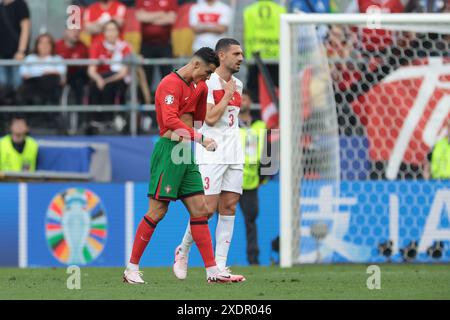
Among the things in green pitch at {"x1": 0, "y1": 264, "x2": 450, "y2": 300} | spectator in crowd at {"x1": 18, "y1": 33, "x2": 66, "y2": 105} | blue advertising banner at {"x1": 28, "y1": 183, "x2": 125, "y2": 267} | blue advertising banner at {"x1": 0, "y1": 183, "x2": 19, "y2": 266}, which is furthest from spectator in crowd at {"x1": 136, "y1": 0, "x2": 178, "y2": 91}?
green pitch at {"x1": 0, "y1": 264, "x2": 450, "y2": 300}

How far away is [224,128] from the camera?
36.7 feet

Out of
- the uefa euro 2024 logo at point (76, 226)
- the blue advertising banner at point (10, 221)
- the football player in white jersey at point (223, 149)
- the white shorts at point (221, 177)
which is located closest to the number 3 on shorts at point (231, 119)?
the football player in white jersey at point (223, 149)

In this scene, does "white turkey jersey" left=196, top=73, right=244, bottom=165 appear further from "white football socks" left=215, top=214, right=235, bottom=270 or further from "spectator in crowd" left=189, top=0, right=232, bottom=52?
"spectator in crowd" left=189, top=0, right=232, bottom=52

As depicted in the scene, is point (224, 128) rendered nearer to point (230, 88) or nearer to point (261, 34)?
point (230, 88)

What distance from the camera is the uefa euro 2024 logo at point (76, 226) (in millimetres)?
15742

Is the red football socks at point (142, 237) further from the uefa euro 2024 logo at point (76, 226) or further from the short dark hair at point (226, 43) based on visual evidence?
the uefa euro 2024 logo at point (76, 226)

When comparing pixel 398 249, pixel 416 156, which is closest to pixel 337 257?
pixel 398 249

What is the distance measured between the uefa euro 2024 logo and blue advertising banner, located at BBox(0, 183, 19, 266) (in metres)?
0.49

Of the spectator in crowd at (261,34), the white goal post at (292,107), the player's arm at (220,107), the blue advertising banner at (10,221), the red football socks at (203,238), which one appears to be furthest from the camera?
the spectator in crowd at (261,34)

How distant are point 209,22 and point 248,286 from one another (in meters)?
7.89

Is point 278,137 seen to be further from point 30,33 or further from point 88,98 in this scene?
point 30,33

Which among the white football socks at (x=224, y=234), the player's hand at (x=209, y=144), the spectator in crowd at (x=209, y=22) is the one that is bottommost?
the white football socks at (x=224, y=234)

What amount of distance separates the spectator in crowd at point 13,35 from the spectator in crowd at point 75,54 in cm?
57
